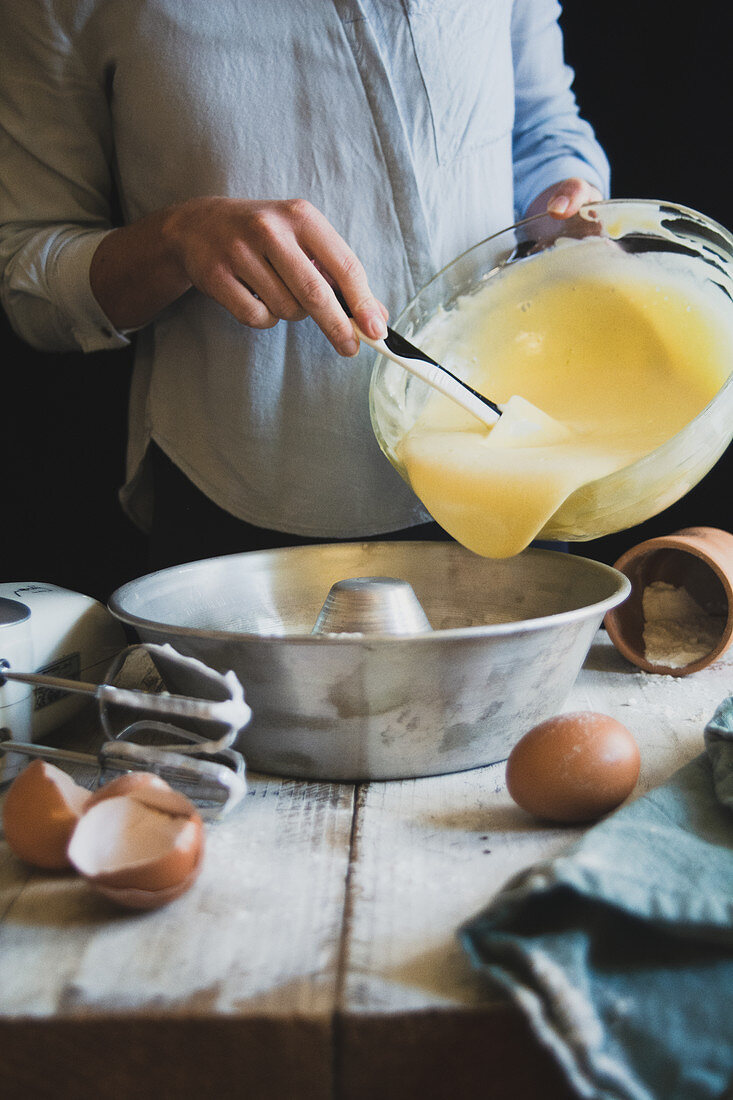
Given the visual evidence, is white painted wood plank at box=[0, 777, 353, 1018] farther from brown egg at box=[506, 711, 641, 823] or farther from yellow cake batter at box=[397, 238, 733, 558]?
yellow cake batter at box=[397, 238, 733, 558]

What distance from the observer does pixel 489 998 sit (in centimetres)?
47

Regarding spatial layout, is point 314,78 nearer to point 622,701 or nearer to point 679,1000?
point 622,701

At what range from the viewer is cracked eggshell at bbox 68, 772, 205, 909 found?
0.55 m

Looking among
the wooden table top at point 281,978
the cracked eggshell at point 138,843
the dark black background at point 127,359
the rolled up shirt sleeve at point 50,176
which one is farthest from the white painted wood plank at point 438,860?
the dark black background at point 127,359

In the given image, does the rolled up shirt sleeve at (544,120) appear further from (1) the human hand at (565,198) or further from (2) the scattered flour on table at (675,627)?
(2) the scattered flour on table at (675,627)

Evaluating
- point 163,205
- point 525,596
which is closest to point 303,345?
point 163,205

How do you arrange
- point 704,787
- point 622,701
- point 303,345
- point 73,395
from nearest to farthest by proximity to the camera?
point 704,787, point 622,701, point 303,345, point 73,395

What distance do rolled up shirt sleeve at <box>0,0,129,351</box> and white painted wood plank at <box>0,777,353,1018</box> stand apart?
645mm

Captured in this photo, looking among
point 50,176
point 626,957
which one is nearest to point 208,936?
point 626,957

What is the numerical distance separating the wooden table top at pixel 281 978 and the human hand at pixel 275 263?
0.47m

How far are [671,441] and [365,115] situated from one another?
1.62ft

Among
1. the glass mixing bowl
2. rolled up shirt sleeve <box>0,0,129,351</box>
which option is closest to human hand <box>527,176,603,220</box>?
the glass mixing bowl

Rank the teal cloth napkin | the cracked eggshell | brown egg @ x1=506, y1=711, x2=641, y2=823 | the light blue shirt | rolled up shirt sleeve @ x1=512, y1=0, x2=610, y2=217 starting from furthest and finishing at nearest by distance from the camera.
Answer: rolled up shirt sleeve @ x1=512, y1=0, x2=610, y2=217 → the light blue shirt → brown egg @ x1=506, y1=711, x2=641, y2=823 → the cracked eggshell → the teal cloth napkin

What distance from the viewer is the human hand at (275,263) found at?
0.85m
